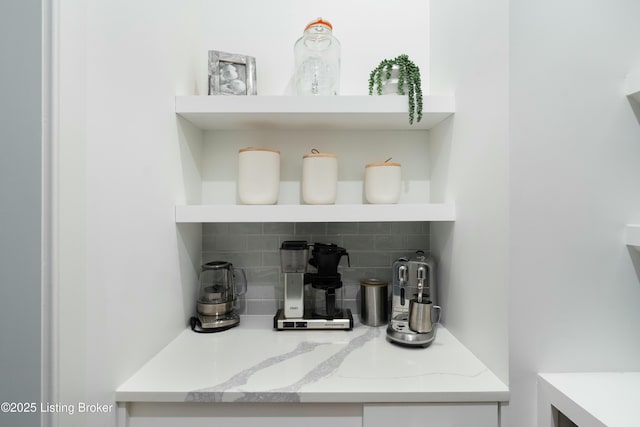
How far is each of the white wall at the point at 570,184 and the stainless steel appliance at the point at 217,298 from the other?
94 cm

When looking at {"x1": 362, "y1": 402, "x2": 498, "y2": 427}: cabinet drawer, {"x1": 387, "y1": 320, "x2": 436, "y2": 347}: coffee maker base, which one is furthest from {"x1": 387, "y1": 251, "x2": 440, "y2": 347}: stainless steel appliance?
{"x1": 362, "y1": 402, "x2": 498, "y2": 427}: cabinet drawer

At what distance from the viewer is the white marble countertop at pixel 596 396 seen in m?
0.65

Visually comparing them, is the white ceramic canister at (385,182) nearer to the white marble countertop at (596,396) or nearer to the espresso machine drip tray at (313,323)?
the espresso machine drip tray at (313,323)

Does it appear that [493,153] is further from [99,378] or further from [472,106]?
[99,378]

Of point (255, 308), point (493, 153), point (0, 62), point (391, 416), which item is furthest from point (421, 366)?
point (0, 62)

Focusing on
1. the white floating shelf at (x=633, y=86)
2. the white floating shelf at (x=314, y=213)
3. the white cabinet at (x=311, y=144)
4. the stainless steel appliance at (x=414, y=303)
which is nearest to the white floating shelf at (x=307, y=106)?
the white cabinet at (x=311, y=144)

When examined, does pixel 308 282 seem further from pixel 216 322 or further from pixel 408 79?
pixel 408 79

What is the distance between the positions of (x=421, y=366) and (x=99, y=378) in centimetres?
81

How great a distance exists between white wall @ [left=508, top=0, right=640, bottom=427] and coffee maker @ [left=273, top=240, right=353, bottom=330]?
0.62m

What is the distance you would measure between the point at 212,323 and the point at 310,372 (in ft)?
1.62

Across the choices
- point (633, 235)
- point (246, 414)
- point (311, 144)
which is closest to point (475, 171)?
point (633, 235)

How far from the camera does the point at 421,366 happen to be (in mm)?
934

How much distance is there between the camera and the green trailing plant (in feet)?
3.60

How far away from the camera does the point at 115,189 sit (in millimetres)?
784
